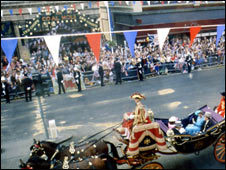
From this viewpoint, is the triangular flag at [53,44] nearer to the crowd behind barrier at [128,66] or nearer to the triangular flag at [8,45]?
the triangular flag at [8,45]

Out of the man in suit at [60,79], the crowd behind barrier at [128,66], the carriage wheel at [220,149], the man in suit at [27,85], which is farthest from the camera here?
the crowd behind barrier at [128,66]

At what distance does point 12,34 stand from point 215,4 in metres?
22.6

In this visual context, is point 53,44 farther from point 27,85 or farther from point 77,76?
point 77,76

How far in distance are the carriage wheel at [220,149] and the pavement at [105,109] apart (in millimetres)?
195

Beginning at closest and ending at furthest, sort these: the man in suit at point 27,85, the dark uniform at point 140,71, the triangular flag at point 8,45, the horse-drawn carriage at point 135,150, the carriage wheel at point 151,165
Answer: the horse-drawn carriage at point 135,150 → the carriage wheel at point 151,165 → the triangular flag at point 8,45 → the man in suit at point 27,85 → the dark uniform at point 140,71

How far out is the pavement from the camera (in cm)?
851

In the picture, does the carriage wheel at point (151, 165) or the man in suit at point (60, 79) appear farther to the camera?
the man in suit at point (60, 79)

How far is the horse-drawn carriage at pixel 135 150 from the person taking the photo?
5832 mm

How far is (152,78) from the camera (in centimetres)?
1753

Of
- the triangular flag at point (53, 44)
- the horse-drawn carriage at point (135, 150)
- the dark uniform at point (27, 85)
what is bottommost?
the horse-drawn carriage at point (135, 150)

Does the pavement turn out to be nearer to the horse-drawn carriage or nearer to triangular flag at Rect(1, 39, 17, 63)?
the horse-drawn carriage

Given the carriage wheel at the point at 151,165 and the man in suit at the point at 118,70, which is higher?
the man in suit at the point at 118,70

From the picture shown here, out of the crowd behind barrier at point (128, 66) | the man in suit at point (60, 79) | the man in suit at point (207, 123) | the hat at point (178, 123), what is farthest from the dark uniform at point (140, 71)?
the man in suit at point (207, 123)

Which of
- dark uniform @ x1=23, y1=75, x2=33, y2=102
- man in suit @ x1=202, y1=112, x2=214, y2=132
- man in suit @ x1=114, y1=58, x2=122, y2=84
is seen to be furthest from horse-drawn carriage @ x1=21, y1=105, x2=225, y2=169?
man in suit @ x1=114, y1=58, x2=122, y2=84
